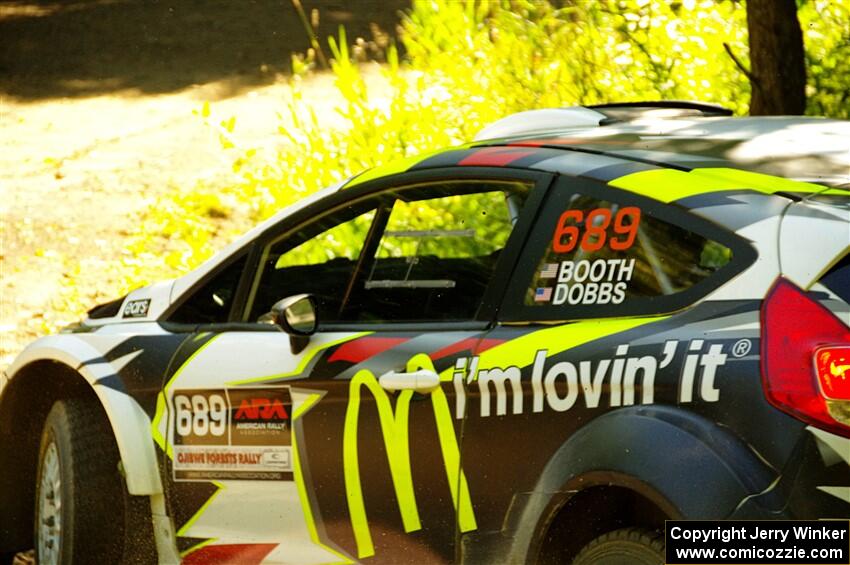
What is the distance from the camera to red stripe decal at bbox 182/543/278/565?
446cm

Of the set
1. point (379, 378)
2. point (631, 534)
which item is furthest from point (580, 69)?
point (631, 534)

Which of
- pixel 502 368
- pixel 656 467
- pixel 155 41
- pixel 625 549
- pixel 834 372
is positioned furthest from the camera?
pixel 155 41

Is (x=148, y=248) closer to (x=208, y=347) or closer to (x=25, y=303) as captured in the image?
(x=25, y=303)

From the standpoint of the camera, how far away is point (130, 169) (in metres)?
13.4

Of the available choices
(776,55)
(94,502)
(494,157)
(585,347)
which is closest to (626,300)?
(585,347)

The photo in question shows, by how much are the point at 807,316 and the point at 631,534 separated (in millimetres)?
663

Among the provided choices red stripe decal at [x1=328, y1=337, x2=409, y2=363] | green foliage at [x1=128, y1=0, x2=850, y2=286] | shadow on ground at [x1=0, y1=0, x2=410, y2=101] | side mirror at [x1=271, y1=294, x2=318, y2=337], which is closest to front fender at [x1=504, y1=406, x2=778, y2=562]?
red stripe decal at [x1=328, y1=337, x2=409, y2=363]

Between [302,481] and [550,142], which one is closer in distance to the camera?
[550,142]

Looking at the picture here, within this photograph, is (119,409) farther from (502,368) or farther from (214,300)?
(502,368)

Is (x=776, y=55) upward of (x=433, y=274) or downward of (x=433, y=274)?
upward

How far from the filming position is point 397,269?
15.0 feet

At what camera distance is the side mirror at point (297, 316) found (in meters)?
4.25

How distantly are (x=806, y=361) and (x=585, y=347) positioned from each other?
60 centimetres

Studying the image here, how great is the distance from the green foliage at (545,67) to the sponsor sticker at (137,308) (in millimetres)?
3942
